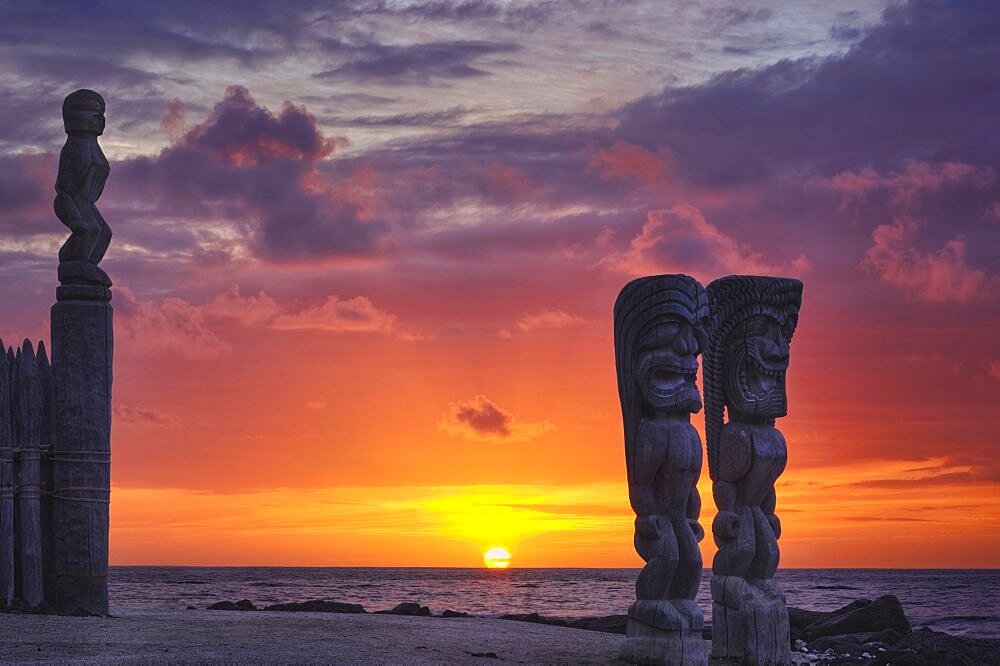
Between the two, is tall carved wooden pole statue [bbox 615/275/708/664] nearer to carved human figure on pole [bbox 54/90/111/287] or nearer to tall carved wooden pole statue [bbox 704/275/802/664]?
tall carved wooden pole statue [bbox 704/275/802/664]

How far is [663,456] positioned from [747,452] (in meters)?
1.07

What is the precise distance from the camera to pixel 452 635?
1502 centimetres

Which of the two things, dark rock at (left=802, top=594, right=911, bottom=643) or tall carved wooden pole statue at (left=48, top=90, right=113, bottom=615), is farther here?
dark rock at (left=802, top=594, right=911, bottom=643)

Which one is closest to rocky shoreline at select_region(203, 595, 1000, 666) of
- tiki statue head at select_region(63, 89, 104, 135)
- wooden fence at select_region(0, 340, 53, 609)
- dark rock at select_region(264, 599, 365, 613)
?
dark rock at select_region(264, 599, 365, 613)

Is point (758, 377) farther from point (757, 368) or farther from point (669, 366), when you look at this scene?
point (669, 366)

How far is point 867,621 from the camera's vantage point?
21.9m

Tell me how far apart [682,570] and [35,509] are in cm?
839

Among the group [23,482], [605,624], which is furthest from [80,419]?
[605,624]

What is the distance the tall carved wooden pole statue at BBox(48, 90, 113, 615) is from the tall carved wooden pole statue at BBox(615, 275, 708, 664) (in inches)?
284

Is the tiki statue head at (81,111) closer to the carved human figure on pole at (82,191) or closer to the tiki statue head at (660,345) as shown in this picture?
the carved human figure on pole at (82,191)

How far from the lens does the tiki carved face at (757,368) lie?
533 inches

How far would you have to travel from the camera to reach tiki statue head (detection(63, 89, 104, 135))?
16.8 meters

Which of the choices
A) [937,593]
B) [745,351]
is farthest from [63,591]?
[937,593]

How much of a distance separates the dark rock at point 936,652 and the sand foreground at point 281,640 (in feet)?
12.2
